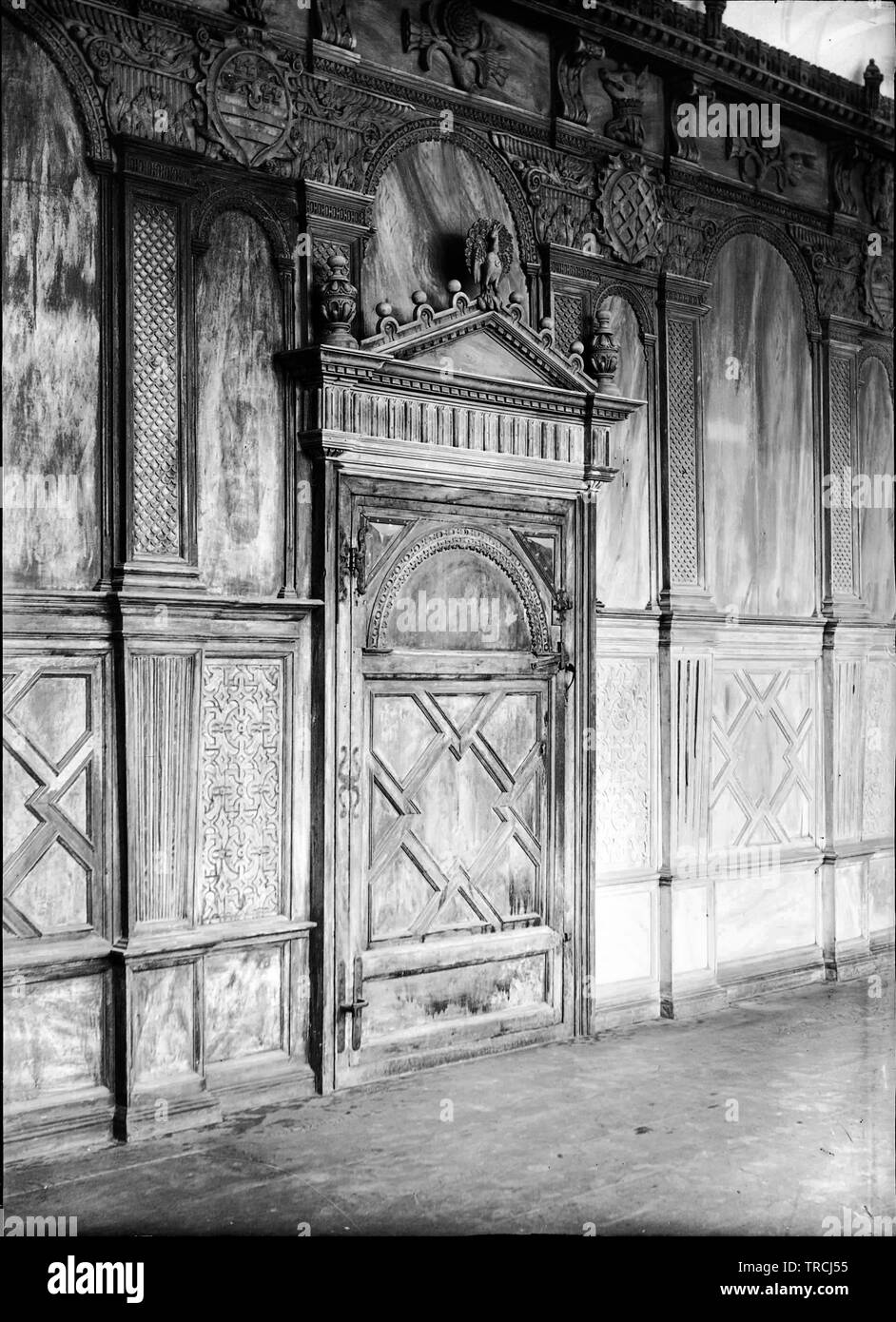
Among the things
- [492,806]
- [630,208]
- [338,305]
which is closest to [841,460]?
[630,208]

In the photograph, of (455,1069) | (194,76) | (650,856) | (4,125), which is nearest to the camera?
(4,125)

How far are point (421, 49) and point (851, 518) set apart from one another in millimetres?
3345

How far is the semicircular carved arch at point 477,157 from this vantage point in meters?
5.19

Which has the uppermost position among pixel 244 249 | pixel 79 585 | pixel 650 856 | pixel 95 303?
pixel 244 249

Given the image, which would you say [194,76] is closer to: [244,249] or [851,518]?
[244,249]

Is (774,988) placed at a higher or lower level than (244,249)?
lower

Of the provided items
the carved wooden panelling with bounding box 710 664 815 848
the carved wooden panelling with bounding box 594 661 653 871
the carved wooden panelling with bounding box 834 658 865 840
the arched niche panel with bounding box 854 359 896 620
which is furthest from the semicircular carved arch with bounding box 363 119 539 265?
the carved wooden panelling with bounding box 834 658 865 840

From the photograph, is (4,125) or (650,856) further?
(650,856)

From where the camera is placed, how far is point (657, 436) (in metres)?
6.18

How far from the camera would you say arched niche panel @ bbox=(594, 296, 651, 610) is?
5980 mm

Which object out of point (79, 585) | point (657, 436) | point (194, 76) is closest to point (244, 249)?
point (194, 76)

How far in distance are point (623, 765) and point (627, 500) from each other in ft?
3.93

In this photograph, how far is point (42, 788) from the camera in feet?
14.1

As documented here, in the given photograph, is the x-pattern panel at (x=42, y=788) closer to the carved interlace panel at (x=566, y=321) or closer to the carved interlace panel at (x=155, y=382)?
Result: the carved interlace panel at (x=155, y=382)
